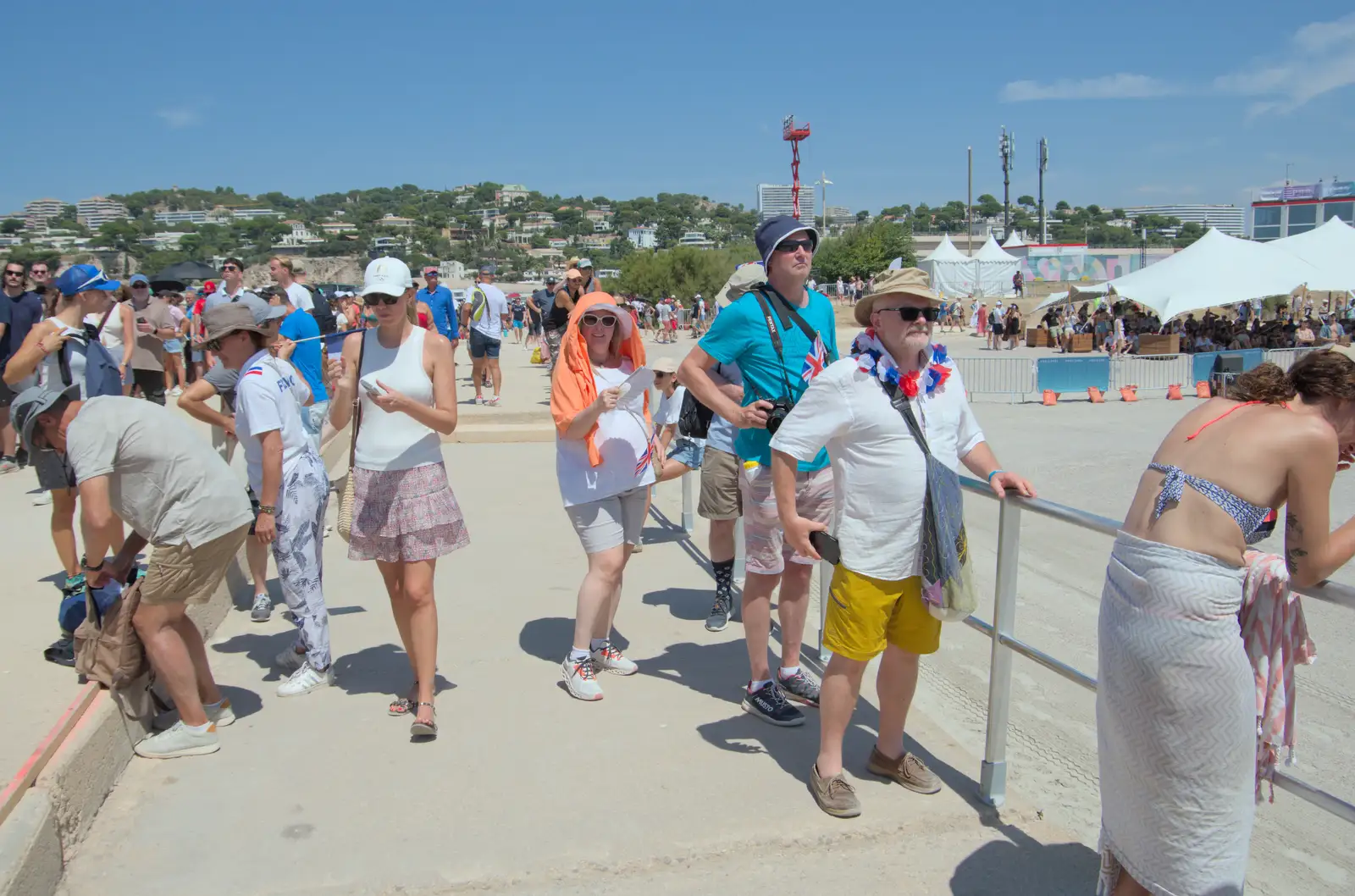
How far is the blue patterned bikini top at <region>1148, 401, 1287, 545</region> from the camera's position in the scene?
2279 millimetres

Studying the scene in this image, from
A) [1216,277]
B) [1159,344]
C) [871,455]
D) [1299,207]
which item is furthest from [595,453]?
[1299,207]

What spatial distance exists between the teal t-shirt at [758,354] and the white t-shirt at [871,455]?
0.68m

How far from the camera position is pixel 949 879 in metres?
2.97

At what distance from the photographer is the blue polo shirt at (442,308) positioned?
490 inches

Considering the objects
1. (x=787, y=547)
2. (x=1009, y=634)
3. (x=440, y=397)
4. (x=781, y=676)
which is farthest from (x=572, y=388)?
(x=1009, y=634)

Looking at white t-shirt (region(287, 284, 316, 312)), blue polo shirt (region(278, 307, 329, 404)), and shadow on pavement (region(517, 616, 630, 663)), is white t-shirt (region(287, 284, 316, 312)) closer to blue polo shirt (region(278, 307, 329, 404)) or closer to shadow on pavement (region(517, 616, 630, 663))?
blue polo shirt (region(278, 307, 329, 404))

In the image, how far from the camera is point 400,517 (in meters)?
4.03

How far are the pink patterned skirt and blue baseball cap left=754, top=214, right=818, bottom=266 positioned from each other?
1700 millimetres

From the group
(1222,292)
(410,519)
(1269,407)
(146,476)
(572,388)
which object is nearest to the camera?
(1269,407)

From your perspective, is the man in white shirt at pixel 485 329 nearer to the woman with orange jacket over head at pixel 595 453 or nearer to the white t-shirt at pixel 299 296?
the white t-shirt at pixel 299 296

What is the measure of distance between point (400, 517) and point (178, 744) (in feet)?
4.05

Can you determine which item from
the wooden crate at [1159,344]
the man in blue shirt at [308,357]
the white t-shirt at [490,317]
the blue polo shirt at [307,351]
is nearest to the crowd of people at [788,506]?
the man in blue shirt at [308,357]

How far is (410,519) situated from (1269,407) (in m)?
3.10

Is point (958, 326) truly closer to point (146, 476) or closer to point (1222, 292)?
point (1222, 292)
